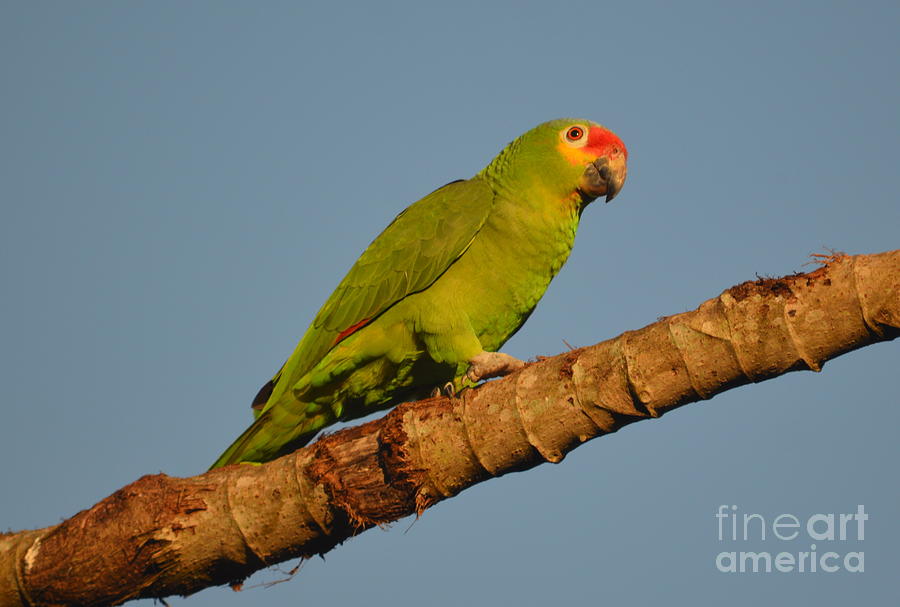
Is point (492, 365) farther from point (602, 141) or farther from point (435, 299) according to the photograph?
point (602, 141)

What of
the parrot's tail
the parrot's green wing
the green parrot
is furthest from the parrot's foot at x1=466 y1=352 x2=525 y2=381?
the parrot's tail

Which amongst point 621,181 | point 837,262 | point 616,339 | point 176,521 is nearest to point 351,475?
point 176,521

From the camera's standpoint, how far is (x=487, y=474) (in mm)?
3891

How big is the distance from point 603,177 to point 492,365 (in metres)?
2.03

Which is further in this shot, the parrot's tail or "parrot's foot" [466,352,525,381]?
the parrot's tail

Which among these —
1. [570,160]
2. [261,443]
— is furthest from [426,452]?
[570,160]

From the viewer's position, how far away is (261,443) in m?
6.07

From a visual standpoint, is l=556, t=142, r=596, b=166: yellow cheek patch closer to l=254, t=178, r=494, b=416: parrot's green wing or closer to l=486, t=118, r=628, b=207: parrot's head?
l=486, t=118, r=628, b=207: parrot's head

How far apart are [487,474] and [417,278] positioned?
238cm

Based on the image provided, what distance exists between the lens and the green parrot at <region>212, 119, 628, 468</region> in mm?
5930

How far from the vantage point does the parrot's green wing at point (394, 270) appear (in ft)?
19.7

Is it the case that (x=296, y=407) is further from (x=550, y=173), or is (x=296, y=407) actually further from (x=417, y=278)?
(x=550, y=173)

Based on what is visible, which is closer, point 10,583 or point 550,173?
point 10,583

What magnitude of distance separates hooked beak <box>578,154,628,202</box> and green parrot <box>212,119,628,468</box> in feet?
0.04
